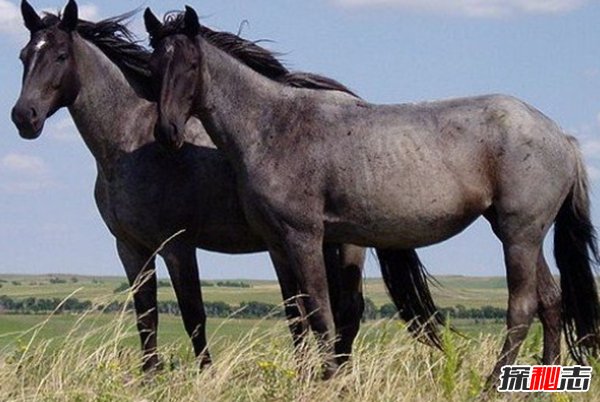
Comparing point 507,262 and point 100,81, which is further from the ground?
point 100,81

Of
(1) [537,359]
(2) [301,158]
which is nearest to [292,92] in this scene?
(2) [301,158]

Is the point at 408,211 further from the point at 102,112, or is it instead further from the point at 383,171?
the point at 102,112

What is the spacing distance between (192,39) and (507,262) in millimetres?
2676

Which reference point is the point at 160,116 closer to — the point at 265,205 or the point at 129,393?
the point at 265,205

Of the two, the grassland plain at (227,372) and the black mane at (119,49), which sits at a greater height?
the black mane at (119,49)

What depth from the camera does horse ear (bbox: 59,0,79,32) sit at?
9.11 metres

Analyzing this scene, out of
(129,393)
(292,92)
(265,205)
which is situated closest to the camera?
(129,393)

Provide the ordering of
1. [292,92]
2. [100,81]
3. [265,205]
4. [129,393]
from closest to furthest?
[129,393] < [265,205] < [292,92] < [100,81]

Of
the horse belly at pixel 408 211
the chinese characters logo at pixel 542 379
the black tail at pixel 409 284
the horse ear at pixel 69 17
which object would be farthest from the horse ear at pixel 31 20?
Result: the chinese characters logo at pixel 542 379

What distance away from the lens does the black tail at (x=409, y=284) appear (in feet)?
31.5

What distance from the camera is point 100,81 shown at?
9.32 m

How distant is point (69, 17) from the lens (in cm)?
914

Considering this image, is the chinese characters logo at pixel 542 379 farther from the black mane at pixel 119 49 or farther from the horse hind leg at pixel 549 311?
the black mane at pixel 119 49

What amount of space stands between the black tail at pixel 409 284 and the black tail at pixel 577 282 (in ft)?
3.82
